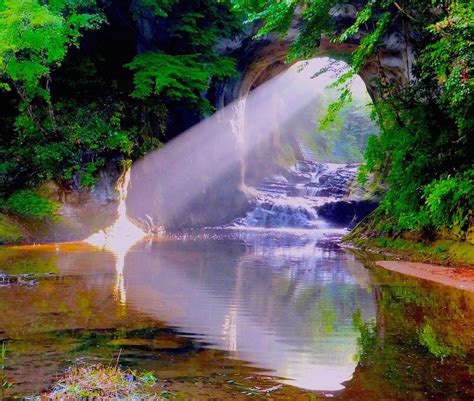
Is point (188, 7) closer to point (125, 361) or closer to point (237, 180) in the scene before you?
point (237, 180)

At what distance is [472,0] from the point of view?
970cm

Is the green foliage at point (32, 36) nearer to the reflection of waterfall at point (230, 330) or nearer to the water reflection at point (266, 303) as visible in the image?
A: the water reflection at point (266, 303)

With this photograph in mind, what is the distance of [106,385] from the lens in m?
3.71

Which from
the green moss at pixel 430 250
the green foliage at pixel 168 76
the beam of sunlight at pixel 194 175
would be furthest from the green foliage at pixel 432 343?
the green foliage at pixel 168 76

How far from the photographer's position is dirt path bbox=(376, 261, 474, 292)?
9633 millimetres

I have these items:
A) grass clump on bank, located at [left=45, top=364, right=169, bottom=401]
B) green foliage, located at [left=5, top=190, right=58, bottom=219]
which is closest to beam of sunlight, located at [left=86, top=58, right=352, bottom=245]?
green foliage, located at [left=5, top=190, right=58, bottom=219]

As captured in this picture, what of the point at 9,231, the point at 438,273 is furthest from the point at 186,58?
the point at 438,273

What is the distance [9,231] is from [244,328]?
1154cm

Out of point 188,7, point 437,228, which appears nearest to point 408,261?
point 437,228

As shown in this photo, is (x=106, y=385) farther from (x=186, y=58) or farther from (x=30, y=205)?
(x=186, y=58)

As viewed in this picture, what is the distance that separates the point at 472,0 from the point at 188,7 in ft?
44.2

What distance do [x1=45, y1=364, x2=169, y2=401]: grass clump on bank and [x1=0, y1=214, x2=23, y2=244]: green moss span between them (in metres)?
12.1

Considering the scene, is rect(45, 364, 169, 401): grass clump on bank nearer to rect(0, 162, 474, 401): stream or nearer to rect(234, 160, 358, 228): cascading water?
rect(0, 162, 474, 401): stream

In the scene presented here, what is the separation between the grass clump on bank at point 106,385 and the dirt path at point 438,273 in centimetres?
665
